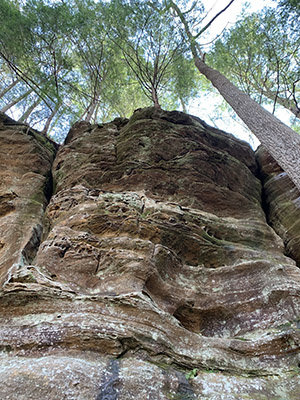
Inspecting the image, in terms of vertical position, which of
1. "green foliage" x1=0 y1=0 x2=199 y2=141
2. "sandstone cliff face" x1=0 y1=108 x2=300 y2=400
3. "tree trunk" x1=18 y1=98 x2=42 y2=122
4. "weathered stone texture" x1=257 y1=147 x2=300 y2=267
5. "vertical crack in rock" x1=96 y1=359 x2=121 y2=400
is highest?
"green foliage" x1=0 y1=0 x2=199 y2=141

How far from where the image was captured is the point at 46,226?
7.00 metres

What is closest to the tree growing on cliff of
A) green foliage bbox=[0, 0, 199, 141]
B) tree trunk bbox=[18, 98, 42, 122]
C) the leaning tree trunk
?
the leaning tree trunk

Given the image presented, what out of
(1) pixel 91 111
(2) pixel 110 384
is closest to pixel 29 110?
(1) pixel 91 111

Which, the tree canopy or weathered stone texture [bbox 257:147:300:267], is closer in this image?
weathered stone texture [bbox 257:147:300:267]

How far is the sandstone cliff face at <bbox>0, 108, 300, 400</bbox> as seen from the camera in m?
3.20

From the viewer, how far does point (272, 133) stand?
24.9ft

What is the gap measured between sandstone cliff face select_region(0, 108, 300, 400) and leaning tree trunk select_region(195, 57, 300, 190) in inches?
58.3

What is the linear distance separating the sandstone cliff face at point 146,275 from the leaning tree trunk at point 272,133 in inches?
58.3

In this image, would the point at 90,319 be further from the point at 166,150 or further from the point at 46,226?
the point at 166,150

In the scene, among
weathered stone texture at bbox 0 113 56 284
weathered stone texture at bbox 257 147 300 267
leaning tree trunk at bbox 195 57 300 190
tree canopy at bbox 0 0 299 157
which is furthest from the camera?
tree canopy at bbox 0 0 299 157

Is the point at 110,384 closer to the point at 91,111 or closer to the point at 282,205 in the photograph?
the point at 282,205

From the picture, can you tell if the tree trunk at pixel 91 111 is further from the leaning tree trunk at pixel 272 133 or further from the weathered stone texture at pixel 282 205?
the weathered stone texture at pixel 282 205

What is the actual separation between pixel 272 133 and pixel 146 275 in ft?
17.3

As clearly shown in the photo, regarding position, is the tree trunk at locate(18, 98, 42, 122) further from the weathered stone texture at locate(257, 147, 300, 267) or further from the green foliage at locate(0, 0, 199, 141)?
the weathered stone texture at locate(257, 147, 300, 267)
